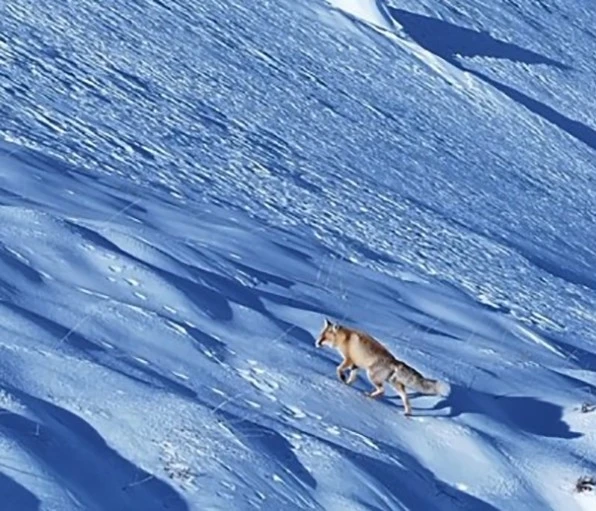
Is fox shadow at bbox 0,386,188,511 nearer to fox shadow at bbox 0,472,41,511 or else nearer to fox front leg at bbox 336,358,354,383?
fox shadow at bbox 0,472,41,511

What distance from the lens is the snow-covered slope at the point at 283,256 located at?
538cm

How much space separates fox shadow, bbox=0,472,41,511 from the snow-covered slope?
0.4 inches

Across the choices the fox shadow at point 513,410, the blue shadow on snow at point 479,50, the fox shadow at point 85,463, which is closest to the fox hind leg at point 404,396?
the fox shadow at point 513,410

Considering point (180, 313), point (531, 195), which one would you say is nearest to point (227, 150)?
point (531, 195)

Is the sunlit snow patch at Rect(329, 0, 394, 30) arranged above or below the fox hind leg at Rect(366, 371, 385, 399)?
below

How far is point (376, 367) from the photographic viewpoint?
672 centimetres

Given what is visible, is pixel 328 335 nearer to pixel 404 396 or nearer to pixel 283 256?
pixel 404 396

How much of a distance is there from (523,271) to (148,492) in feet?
25.8

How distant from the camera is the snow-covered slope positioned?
17.7 ft

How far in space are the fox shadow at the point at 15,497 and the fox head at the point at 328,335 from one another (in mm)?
2558

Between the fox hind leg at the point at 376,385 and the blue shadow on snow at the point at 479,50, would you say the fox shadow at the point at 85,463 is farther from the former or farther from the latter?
the blue shadow on snow at the point at 479,50

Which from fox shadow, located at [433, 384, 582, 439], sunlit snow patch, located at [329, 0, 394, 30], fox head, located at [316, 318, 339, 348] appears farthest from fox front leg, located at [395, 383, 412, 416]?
sunlit snow patch, located at [329, 0, 394, 30]

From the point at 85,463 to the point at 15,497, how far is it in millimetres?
430

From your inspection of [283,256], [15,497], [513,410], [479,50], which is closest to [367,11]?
[479,50]
